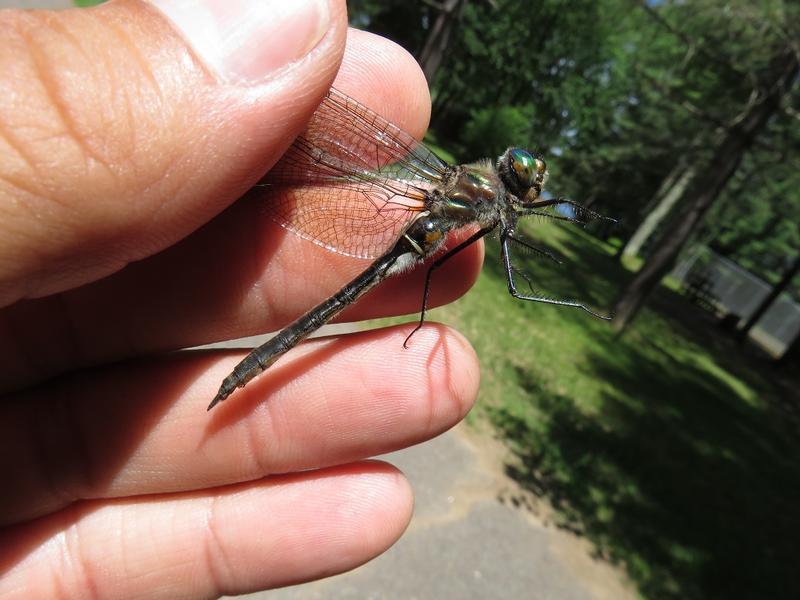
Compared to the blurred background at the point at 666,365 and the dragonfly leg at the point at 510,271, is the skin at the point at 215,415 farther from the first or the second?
the blurred background at the point at 666,365

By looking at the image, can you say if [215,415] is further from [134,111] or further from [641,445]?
[641,445]

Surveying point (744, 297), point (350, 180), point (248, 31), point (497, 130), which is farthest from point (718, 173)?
point (744, 297)

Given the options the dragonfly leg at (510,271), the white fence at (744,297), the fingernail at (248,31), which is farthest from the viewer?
the white fence at (744,297)

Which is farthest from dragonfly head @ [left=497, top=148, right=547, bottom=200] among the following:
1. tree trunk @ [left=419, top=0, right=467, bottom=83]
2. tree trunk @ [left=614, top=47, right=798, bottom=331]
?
tree trunk @ [left=614, top=47, right=798, bottom=331]

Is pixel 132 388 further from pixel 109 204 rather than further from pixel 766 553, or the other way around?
pixel 766 553

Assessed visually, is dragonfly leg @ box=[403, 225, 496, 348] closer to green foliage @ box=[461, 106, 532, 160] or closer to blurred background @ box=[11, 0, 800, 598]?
blurred background @ box=[11, 0, 800, 598]

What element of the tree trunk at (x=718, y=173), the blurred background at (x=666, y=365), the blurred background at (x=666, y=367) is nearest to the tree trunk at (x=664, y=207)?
the blurred background at (x=666, y=365)
